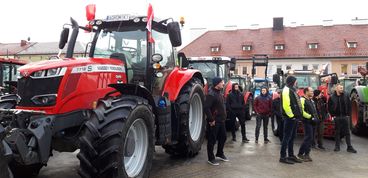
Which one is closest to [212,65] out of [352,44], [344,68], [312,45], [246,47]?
[246,47]

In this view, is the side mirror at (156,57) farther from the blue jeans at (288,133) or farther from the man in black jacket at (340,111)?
the man in black jacket at (340,111)

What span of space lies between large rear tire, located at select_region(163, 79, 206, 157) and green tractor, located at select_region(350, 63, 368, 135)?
17.0 ft

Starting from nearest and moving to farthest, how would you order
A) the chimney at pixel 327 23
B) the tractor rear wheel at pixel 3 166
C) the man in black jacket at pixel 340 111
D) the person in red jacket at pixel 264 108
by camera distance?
the tractor rear wheel at pixel 3 166 → the man in black jacket at pixel 340 111 → the person in red jacket at pixel 264 108 → the chimney at pixel 327 23

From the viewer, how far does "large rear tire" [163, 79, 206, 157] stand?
704 centimetres

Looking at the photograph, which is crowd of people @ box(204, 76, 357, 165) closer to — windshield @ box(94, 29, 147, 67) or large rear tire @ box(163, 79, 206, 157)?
large rear tire @ box(163, 79, 206, 157)

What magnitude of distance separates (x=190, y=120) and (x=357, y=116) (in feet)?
20.0

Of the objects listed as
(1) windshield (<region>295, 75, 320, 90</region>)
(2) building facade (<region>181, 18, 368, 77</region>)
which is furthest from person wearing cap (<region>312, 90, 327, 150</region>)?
(2) building facade (<region>181, 18, 368, 77</region>)

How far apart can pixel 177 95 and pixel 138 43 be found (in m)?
1.18

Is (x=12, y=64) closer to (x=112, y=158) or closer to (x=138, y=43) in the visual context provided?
(x=138, y=43)

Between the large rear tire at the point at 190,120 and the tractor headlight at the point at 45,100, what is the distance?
8.18 ft

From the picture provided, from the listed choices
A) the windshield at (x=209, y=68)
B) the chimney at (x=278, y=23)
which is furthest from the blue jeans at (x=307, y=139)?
the chimney at (x=278, y=23)

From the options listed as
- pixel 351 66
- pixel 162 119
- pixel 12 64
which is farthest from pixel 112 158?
pixel 351 66

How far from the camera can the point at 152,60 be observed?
6.41m

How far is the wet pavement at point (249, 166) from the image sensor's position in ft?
22.2
